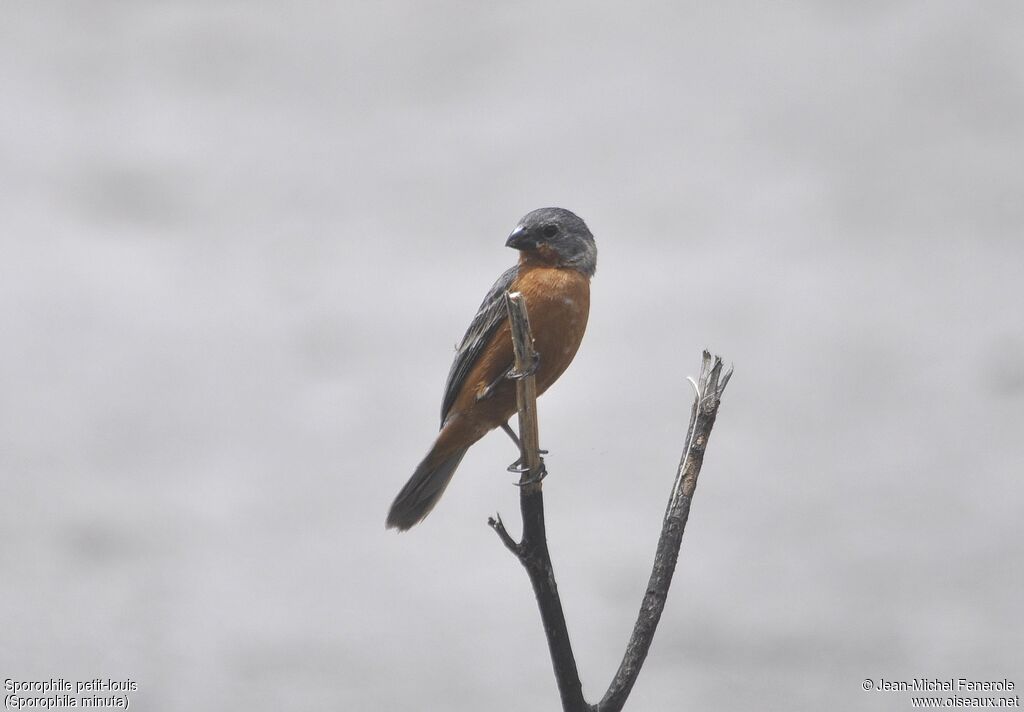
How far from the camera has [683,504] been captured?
5.49m

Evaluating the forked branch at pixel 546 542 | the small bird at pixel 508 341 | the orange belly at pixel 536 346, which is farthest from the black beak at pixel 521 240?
the forked branch at pixel 546 542

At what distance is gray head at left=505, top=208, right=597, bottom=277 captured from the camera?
7465 millimetres

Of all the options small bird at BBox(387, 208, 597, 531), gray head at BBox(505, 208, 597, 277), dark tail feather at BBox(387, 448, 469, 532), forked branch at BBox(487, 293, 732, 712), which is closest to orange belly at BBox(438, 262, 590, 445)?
small bird at BBox(387, 208, 597, 531)

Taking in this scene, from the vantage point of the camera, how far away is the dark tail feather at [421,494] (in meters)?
7.77

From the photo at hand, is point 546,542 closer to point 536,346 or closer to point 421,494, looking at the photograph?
point 536,346

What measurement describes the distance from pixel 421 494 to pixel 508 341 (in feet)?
4.90

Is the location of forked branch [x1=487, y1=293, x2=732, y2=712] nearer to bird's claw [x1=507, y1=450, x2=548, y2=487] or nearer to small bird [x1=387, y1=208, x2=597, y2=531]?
bird's claw [x1=507, y1=450, x2=548, y2=487]

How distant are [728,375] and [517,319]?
48.6 inches

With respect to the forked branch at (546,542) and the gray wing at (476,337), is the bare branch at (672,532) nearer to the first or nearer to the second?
the forked branch at (546,542)

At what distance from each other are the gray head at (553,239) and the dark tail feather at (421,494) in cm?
161

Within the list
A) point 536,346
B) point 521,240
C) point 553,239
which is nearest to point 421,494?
point 536,346

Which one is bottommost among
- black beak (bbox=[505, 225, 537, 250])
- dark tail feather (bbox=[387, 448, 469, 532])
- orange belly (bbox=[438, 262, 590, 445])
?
dark tail feather (bbox=[387, 448, 469, 532])

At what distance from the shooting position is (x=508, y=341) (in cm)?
715

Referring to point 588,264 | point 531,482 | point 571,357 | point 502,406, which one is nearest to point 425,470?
point 502,406
